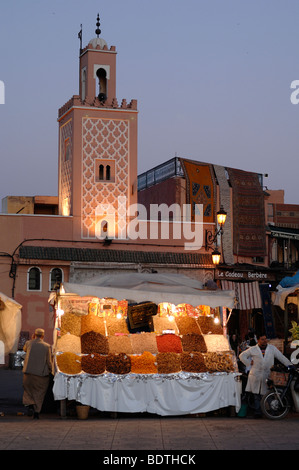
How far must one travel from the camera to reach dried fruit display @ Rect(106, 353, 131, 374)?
42.1 ft

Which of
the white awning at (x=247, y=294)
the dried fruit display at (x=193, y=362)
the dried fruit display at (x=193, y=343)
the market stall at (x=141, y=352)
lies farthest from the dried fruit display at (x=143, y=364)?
the white awning at (x=247, y=294)

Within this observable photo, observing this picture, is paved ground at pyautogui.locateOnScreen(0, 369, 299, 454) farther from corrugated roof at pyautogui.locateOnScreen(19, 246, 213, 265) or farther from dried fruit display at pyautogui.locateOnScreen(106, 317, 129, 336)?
corrugated roof at pyautogui.locateOnScreen(19, 246, 213, 265)

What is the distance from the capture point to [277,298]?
16531 mm

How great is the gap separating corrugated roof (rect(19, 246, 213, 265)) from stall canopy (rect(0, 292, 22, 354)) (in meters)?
15.5

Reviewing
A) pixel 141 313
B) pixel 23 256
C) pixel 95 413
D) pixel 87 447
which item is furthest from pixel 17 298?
pixel 87 447

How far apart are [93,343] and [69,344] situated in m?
0.40

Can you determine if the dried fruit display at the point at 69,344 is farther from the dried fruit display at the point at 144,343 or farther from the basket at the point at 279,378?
the basket at the point at 279,378

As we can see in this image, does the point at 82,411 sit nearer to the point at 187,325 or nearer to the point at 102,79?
the point at 187,325

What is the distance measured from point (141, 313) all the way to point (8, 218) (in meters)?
13.3

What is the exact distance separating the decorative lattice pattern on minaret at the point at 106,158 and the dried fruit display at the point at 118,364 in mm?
16596

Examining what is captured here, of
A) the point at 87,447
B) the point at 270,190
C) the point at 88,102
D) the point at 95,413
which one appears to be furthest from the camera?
the point at 270,190

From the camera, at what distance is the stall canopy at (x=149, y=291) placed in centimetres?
1340

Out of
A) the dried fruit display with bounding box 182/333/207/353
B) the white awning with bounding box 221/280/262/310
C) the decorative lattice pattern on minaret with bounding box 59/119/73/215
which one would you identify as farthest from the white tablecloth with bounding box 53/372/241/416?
→ the decorative lattice pattern on minaret with bounding box 59/119/73/215
